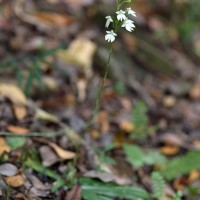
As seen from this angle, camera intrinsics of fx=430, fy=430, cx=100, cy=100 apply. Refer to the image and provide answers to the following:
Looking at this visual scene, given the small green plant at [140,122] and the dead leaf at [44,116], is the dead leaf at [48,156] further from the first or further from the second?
the small green plant at [140,122]

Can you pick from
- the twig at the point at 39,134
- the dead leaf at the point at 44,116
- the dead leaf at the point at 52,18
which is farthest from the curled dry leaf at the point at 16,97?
the dead leaf at the point at 52,18

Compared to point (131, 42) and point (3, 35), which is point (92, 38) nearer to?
point (131, 42)

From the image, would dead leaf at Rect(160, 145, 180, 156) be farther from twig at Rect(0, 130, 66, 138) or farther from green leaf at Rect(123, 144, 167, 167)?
twig at Rect(0, 130, 66, 138)

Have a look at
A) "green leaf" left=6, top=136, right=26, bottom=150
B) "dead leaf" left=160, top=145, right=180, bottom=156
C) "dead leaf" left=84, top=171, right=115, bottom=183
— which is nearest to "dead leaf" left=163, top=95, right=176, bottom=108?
"dead leaf" left=160, top=145, right=180, bottom=156

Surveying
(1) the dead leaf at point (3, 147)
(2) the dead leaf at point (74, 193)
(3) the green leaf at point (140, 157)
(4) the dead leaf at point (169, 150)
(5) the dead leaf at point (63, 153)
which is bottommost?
(2) the dead leaf at point (74, 193)

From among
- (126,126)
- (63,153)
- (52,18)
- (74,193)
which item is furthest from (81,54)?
(74,193)
